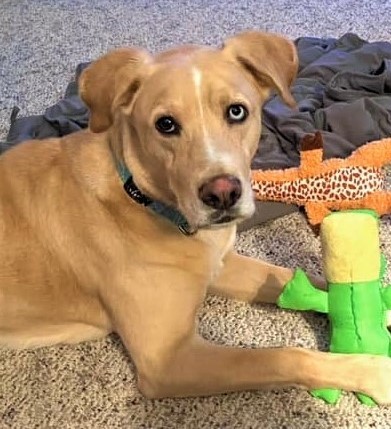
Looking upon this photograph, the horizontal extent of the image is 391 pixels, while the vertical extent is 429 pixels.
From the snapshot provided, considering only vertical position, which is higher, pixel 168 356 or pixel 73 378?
pixel 168 356

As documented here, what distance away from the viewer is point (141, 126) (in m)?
1.47

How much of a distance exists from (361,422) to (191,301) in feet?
1.29

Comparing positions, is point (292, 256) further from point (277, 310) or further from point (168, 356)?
point (168, 356)

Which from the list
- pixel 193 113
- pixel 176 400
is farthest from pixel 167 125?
pixel 176 400

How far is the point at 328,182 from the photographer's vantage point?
191cm

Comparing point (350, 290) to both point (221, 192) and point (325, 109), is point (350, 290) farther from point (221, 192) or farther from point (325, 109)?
point (325, 109)

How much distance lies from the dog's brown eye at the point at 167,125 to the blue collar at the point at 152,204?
152 mm

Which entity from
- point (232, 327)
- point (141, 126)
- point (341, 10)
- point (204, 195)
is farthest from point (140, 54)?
point (341, 10)

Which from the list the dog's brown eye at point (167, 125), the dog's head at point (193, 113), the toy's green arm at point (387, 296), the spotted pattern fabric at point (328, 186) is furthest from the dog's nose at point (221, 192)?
the spotted pattern fabric at point (328, 186)

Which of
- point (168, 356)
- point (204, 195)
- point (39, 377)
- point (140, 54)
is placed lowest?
point (39, 377)

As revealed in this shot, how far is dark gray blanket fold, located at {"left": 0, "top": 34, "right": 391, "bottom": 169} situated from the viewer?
7.00 ft

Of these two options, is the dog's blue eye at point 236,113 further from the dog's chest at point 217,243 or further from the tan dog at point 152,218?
the dog's chest at point 217,243

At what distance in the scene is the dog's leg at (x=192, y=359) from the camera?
59.0 inches

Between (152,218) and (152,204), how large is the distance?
1.3 inches
